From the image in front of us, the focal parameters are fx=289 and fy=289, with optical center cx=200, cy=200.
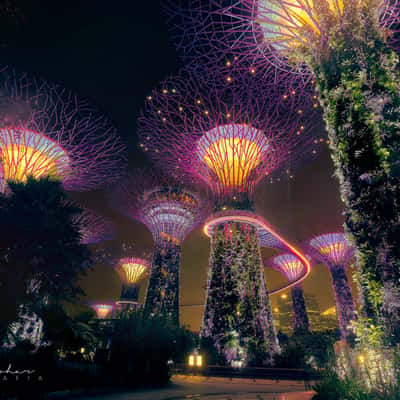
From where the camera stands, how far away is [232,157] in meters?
18.8

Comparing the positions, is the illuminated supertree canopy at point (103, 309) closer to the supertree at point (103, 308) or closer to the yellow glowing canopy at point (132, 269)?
the supertree at point (103, 308)

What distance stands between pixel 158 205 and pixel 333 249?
A: 20.9m

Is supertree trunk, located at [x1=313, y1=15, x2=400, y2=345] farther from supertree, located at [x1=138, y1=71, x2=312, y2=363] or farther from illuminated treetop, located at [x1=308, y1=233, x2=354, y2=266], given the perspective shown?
illuminated treetop, located at [x1=308, y1=233, x2=354, y2=266]

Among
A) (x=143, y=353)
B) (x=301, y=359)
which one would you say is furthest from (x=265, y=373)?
(x=143, y=353)

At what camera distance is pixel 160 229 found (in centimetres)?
2981

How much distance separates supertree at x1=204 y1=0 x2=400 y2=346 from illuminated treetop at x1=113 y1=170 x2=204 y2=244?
24033mm

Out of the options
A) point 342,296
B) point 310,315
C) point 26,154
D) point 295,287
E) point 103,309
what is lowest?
point 342,296

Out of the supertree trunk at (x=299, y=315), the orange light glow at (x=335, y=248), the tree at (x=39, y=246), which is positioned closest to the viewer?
the tree at (x=39, y=246)

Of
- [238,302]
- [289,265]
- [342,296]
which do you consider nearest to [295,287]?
[289,265]

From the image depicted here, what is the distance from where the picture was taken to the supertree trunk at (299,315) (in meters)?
32.5

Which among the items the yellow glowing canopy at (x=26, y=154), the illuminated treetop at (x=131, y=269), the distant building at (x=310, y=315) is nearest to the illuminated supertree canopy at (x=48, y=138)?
the yellow glowing canopy at (x=26, y=154)

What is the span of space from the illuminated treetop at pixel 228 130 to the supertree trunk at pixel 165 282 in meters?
11.4

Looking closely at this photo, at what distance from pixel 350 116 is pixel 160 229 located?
83.4ft

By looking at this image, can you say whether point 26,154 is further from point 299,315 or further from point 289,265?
point 299,315
